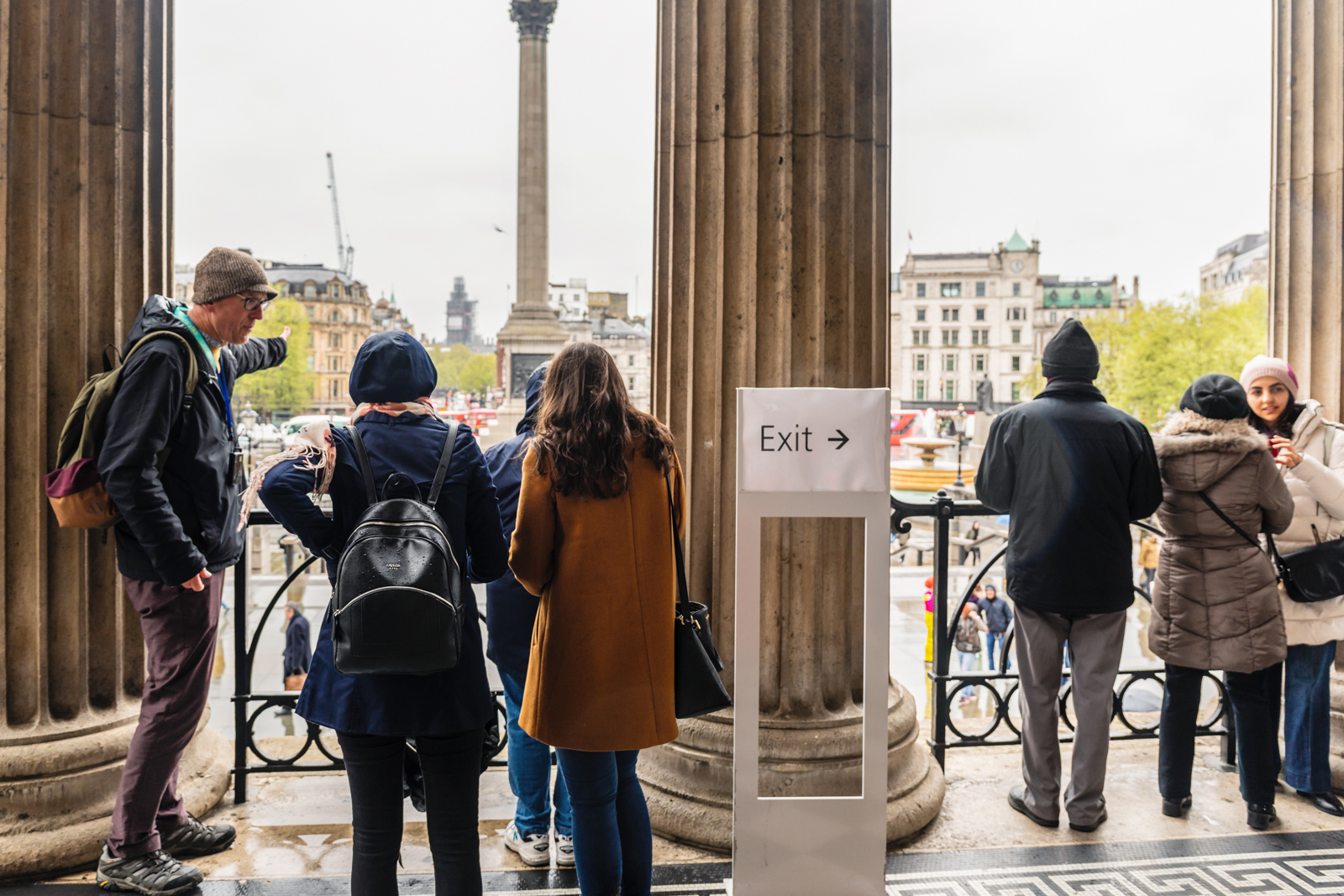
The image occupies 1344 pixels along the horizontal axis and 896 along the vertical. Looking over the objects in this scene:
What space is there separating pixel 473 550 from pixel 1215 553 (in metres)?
2.84

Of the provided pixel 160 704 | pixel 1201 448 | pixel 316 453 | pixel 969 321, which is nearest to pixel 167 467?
pixel 160 704

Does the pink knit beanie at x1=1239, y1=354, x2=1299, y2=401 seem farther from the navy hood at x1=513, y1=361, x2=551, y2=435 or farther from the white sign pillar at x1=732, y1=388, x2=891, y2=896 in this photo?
the navy hood at x1=513, y1=361, x2=551, y2=435

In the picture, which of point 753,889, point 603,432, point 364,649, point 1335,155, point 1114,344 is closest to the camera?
point 364,649

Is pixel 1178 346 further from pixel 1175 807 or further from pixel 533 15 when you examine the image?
pixel 1175 807

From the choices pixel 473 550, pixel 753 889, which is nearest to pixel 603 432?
pixel 473 550

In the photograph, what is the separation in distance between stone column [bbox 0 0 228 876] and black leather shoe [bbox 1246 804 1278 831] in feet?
13.2

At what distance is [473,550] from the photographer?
247 centimetres

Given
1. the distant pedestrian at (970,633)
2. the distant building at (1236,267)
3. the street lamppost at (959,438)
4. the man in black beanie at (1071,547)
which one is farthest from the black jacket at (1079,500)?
the distant building at (1236,267)

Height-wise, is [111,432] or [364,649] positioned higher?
[111,432]

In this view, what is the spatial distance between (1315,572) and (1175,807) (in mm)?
1099

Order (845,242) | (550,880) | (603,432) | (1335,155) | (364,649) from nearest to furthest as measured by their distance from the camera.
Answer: (364,649) < (603,432) < (550,880) < (845,242) < (1335,155)

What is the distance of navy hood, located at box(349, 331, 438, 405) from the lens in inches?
92.2

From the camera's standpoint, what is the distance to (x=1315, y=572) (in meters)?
3.60

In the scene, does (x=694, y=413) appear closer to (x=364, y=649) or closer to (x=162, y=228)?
(x=364, y=649)
